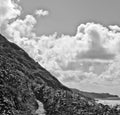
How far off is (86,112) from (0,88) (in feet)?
381

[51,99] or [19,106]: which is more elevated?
[51,99]

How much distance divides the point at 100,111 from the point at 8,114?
136055 mm

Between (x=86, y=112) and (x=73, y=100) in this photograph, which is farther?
(x=73, y=100)

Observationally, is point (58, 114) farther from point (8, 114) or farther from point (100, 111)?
point (8, 114)

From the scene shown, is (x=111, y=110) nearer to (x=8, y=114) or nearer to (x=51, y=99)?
(x=51, y=99)

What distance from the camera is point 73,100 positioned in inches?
7682

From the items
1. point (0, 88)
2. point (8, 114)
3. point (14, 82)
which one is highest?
point (14, 82)

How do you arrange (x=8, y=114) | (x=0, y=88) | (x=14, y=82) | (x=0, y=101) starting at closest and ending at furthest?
1. (x=8, y=114)
2. (x=0, y=101)
3. (x=0, y=88)
4. (x=14, y=82)

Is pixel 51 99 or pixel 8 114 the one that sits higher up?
pixel 51 99

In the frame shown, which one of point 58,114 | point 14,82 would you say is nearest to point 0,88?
point 14,82

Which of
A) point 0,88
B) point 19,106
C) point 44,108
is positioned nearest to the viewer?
point 0,88

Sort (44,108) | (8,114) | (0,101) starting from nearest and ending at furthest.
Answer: (8,114) → (0,101) → (44,108)

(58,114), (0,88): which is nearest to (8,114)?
(0,88)

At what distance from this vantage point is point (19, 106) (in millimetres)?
110250
